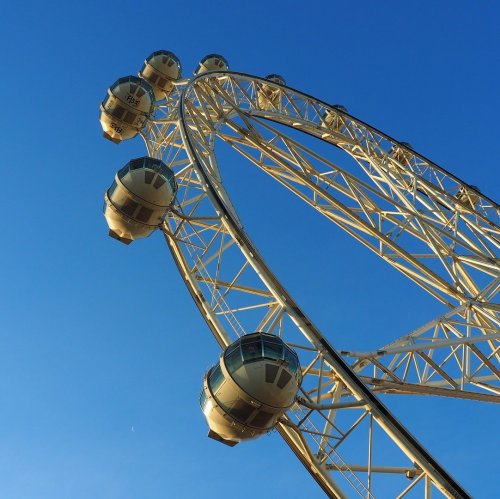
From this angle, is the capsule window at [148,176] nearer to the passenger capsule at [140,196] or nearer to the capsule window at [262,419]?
the passenger capsule at [140,196]

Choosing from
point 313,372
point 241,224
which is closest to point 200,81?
point 241,224

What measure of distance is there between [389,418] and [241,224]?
512 centimetres

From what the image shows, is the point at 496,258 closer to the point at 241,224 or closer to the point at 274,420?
the point at 241,224

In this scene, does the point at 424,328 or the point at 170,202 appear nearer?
the point at 170,202

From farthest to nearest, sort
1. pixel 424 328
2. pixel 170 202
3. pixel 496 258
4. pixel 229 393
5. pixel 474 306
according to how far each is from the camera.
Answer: pixel 496 258
pixel 474 306
pixel 424 328
pixel 170 202
pixel 229 393

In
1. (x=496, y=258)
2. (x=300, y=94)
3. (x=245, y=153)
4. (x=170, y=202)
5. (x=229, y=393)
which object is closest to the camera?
(x=229, y=393)

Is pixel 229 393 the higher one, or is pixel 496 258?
pixel 496 258

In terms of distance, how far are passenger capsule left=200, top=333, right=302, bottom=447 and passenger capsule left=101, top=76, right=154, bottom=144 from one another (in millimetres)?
14039

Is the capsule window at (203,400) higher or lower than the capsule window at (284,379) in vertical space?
lower

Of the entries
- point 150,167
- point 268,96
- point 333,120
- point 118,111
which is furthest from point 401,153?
point 150,167

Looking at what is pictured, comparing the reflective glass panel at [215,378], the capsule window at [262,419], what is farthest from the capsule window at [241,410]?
the reflective glass panel at [215,378]

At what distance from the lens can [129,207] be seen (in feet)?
57.3

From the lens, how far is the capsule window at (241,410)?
479 inches

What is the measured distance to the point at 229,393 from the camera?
12.3 metres
